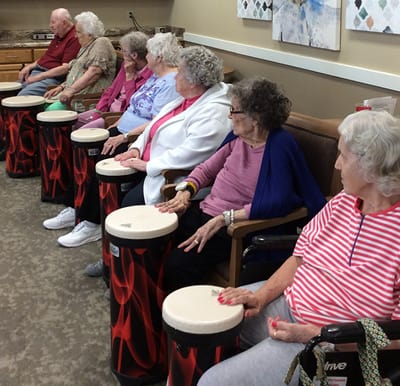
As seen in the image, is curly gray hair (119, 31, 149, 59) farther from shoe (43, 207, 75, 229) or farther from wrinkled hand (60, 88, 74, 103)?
shoe (43, 207, 75, 229)

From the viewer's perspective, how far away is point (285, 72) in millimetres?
3820

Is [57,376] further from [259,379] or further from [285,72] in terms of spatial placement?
[285,72]

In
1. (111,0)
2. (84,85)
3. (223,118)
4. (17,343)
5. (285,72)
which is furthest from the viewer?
(111,0)

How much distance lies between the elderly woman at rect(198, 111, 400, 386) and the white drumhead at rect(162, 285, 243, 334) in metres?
0.05

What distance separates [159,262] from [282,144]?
658 mm

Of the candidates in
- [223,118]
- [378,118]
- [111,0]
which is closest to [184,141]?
[223,118]

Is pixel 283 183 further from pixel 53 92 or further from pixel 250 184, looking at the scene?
pixel 53 92

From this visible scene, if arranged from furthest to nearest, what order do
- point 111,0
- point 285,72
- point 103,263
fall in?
point 111,0
point 285,72
point 103,263

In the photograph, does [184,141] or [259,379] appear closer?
[259,379]

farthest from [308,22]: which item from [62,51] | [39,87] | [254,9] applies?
[39,87]

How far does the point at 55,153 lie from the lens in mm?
4094

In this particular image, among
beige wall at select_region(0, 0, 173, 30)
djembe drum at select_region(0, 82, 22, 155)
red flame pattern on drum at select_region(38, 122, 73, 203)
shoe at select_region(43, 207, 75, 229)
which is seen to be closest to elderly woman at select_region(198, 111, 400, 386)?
shoe at select_region(43, 207, 75, 229)

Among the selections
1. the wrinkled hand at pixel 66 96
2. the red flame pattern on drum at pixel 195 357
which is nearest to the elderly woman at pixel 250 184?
the red flame pattern on drum at pixel 195 357

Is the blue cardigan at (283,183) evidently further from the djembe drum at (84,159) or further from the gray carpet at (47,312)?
the djembe drum at (84,159)
